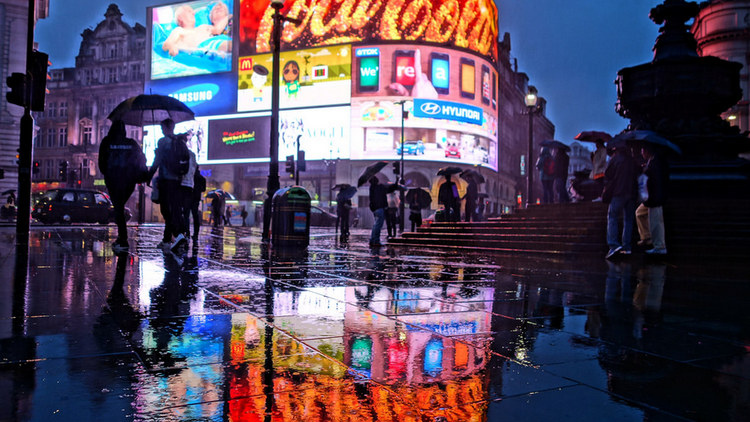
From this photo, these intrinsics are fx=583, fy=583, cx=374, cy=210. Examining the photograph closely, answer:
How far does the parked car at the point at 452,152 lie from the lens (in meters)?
51.8

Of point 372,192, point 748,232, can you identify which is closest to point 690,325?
point 748,232

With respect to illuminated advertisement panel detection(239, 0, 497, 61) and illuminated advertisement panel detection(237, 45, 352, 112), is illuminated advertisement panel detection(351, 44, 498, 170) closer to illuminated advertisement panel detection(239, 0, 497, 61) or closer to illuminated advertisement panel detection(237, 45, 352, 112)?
illuminated advertisement panel detection(237, 45, 352, 112)

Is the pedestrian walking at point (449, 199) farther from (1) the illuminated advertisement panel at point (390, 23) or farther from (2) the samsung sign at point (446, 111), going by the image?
(1) the illuminated advertisement panel at point (390, 23)

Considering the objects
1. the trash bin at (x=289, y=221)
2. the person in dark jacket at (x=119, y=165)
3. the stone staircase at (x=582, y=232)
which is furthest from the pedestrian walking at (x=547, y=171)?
the person in dark jacket at (x=119, y=165)

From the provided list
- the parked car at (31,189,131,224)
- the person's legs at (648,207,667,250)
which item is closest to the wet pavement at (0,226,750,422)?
the person's legs at (648,207,667,250)

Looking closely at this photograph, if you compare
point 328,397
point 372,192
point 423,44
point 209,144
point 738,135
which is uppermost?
point 423,44

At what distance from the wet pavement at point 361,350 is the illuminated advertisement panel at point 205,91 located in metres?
54.9

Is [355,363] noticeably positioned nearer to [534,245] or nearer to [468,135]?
[534,245]

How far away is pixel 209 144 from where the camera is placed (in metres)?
58.7

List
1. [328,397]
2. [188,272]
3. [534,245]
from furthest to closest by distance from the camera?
[534,245] → [188,272] → [328,397]

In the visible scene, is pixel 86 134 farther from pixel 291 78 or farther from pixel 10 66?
pixel 10 66

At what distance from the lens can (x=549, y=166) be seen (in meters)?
16.0

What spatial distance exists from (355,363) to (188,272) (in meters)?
4.10

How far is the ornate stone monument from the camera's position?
A: 1376 cm
